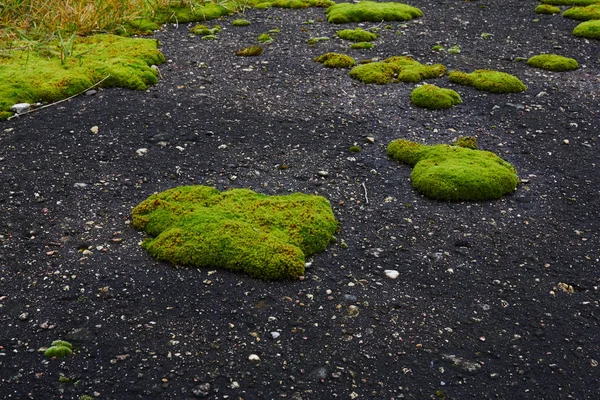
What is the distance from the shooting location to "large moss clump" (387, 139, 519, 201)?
6.10 metres

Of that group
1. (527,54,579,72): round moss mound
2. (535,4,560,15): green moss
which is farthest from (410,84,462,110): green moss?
(535,4,560,15): green moss

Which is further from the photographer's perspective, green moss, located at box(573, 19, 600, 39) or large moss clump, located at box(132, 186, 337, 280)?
green moss, located at box(573, 19, 600, 39)

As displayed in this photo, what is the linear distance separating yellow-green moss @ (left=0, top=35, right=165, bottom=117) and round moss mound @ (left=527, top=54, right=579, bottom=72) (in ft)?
19.8

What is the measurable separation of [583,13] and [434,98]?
19.0ft

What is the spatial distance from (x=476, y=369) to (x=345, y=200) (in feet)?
7.86

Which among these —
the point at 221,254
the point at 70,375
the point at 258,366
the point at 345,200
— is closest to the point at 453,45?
the point at 345,200

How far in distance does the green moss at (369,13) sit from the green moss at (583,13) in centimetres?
300

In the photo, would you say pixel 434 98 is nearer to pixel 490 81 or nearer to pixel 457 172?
pixel 490 81

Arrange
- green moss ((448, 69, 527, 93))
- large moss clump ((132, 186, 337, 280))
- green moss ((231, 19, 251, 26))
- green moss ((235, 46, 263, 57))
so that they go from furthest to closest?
green moss ((231, 19, 251, 26)) → green moss ((235, 46, 263, 57)) → green moss ((448, 69, 527, 93)) → large moss clump ((132, 186, 337, 280))

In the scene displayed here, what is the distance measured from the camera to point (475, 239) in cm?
549

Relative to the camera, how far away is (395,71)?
9117mm

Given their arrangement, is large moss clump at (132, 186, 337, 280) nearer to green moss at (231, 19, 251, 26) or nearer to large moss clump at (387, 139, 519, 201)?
large moss clump at (387, 139, 519, 201)

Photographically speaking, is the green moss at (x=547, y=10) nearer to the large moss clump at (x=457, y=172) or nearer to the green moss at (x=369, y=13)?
the green moss at (x=369, y=13)

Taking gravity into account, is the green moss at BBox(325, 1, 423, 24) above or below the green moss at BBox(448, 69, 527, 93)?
above
